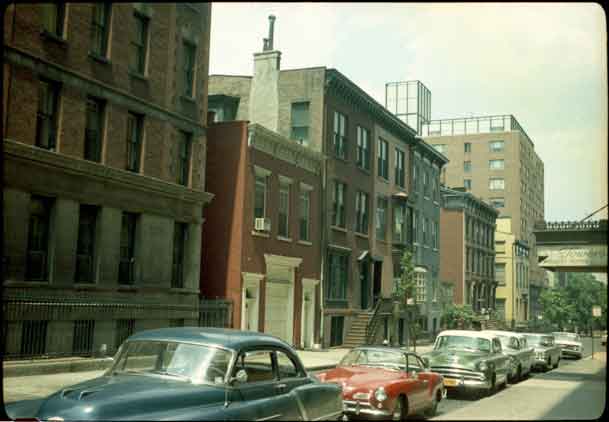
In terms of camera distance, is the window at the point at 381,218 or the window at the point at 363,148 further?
the window at the point at 381,218

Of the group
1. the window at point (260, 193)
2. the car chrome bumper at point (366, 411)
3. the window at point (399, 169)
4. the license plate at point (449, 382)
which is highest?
the window at point (399, 169)

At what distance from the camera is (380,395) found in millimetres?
10289

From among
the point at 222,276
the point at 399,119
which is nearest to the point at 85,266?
the point at 222,276

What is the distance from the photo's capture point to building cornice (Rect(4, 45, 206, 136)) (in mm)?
16172

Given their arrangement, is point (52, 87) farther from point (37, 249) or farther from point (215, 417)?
point (215, 417)

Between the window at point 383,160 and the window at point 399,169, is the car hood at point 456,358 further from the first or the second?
the window at point 399,169

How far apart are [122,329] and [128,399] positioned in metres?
14.6

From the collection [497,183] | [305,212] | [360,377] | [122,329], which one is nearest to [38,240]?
[122,329]

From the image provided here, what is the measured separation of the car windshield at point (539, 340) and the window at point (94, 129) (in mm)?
18202

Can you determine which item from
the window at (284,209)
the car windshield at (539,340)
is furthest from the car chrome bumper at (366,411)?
the window at (284,209)

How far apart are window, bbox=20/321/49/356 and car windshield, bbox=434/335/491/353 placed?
10315 millimetres

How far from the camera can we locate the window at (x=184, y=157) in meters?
23.5

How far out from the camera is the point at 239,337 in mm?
7926

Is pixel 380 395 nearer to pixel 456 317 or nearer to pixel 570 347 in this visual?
pixel 570 347
